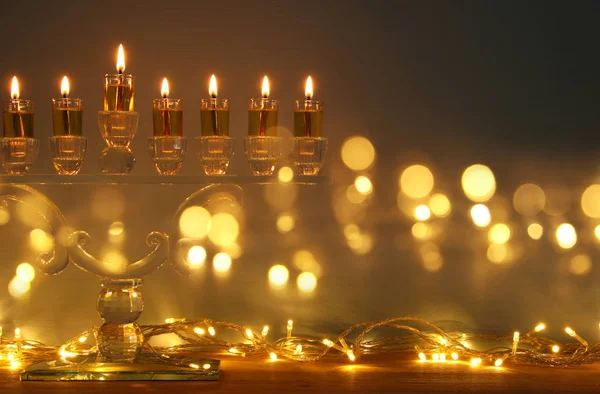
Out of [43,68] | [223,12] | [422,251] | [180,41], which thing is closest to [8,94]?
[43,68]

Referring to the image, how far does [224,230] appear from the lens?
1.76 m

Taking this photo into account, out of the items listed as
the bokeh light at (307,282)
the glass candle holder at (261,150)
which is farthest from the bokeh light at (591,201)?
the glass candle holder at (261,150)

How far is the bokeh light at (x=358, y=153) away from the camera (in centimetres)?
175

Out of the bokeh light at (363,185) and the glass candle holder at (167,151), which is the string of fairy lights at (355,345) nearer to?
the bokeh light at (363,185)

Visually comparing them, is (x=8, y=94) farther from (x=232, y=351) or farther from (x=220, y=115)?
(x=232, y=351)

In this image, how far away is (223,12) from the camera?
1.75 m

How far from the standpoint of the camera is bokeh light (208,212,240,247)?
176 cm

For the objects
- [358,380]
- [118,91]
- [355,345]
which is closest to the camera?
[118,91]

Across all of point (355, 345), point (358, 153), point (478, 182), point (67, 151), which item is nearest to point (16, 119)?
point (67, 151)

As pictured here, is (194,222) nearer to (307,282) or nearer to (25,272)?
(307,282)

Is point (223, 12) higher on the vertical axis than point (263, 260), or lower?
higher

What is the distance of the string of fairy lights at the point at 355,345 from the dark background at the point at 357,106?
41mm

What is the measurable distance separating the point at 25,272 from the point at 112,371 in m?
0.39

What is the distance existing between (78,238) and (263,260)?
414 millimetres
